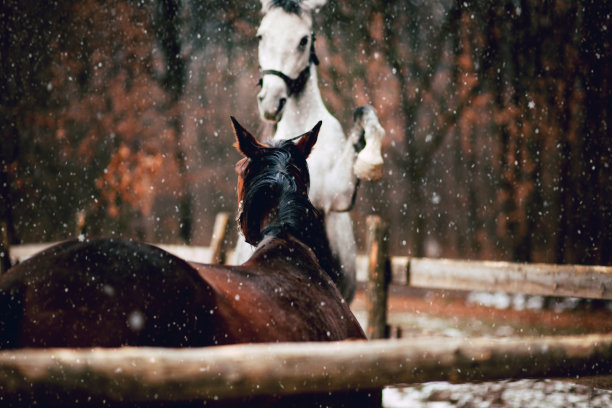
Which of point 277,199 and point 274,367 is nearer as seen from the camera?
point 274,367

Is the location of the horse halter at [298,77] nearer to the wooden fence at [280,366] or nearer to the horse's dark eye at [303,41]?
the horse's dark eye at [303,41]

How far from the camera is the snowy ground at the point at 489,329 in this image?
4.04 m

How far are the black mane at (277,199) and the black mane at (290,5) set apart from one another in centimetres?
200

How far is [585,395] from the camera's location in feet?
13.3

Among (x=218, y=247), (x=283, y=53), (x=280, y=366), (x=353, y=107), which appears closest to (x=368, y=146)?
(x=283, y=53)

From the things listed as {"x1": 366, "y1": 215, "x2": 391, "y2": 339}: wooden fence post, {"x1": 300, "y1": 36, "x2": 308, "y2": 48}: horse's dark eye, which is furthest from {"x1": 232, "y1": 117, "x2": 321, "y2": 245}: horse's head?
{"x1": 366, "y1": 215, "x2": 391, "y2": 339}: wooden fence post

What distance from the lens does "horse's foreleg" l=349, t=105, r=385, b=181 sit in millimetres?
3885

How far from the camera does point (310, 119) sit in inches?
165

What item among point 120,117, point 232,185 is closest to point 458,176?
point 232,185

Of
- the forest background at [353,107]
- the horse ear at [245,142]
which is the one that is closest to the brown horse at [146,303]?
the horse ear at [245,142]

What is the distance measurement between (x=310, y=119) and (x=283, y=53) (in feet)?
1.72

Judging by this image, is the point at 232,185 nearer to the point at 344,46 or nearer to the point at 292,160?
the point at 344,46

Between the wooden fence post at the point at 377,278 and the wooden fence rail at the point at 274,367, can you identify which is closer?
the wooden fence rail at the point at 274,367

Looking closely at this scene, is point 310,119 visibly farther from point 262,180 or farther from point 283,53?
point 262,180
